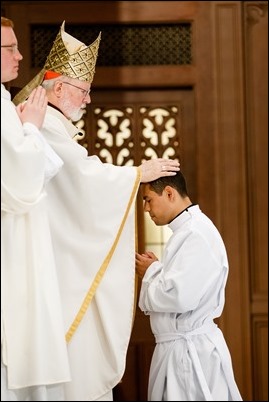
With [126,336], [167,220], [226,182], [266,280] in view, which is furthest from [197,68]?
[126,336]

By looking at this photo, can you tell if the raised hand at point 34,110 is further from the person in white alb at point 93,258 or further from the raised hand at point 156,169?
the raised hand at point 156,169

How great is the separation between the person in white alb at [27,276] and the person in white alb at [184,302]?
661 mm

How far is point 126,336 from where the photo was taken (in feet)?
12.5

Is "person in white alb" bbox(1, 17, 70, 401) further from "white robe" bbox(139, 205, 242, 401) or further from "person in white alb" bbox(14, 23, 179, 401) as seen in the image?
"white robe" bbox(139, 205, 242, 401)

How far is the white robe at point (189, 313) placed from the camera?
3.89 m

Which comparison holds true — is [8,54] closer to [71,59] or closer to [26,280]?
[71,59]

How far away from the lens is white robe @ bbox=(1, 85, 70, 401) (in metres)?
3.28

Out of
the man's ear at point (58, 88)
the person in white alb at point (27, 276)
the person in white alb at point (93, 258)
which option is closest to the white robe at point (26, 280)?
the person in white alb at point (27, 276)

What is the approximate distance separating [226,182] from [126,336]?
2.69 meters

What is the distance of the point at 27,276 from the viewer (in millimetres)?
3367

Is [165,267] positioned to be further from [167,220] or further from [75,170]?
[75,170]

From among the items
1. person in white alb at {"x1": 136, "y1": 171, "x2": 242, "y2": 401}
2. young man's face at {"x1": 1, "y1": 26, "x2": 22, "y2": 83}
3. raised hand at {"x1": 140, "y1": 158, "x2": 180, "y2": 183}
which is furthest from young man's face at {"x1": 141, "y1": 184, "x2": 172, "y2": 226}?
young man's face at {"x1": 1, "y1": 26, "x2": 22, "y2": 83}

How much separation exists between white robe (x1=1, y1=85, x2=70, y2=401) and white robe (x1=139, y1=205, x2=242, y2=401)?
66 cm

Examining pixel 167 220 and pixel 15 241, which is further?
pixel 167 220
